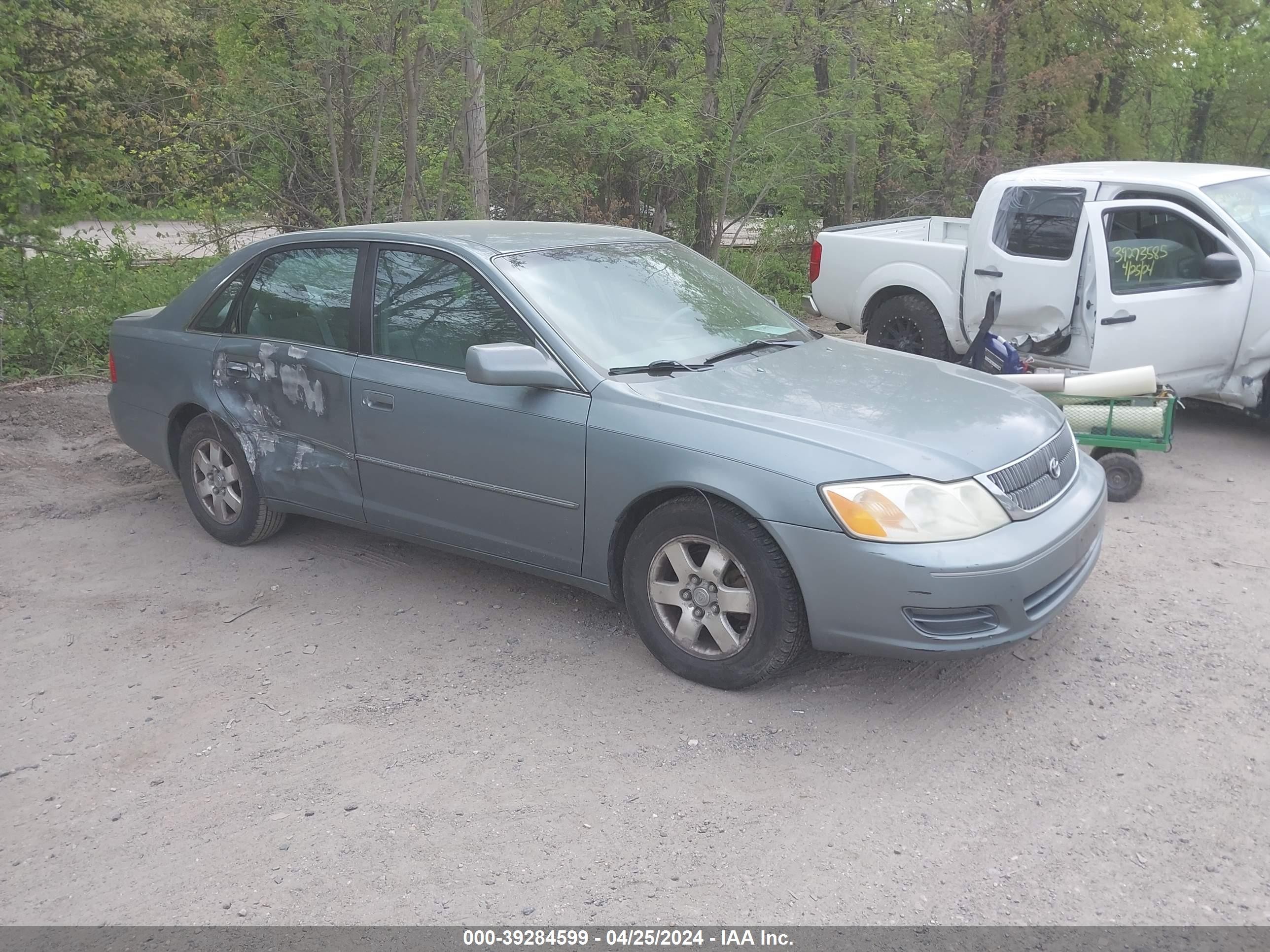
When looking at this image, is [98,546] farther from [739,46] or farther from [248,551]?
[739,46]

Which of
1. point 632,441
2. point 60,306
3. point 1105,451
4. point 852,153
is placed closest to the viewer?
point 632,441

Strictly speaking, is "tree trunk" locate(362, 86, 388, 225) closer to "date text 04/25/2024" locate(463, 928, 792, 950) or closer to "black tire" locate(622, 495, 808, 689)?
"black tire" locate(622, 495, 808, 689)

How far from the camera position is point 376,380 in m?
4.82

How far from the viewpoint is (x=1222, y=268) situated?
699 cm

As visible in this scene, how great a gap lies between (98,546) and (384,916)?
3.70 meters

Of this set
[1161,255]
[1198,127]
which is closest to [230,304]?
[1161,255]

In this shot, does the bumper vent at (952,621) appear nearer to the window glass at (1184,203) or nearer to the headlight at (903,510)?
the headlight at (903,510)

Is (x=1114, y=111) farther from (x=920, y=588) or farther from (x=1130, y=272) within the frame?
(x=920, y=588)

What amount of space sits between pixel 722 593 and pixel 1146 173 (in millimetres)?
5594

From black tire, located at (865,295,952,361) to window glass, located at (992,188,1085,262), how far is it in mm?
853

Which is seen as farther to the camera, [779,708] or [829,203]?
[829,203]

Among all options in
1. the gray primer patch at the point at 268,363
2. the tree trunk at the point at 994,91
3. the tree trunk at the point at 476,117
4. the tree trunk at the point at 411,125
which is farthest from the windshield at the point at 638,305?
the tree trunk at the point at 994,91

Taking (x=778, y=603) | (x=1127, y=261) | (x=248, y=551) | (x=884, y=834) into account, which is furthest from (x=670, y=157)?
(x=884, y=834)

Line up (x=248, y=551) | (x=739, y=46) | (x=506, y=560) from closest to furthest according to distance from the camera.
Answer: (x=506, y=560)
(x=248, y=551)
(x=739, y=46)
